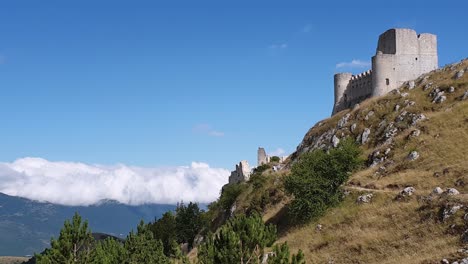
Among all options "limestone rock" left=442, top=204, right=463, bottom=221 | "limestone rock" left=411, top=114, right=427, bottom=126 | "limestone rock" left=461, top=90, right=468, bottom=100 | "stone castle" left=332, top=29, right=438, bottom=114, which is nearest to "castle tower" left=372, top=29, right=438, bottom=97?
"stone castle" left=332, top=29, right=438, bottom=114

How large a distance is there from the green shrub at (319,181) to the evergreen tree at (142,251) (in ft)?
56.4

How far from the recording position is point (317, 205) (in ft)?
182

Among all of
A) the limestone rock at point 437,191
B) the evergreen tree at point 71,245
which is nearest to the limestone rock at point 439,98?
the limestone rock at point 437,191

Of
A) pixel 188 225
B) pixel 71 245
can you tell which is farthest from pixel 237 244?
pixel 188 225

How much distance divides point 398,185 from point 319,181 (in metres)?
8.38

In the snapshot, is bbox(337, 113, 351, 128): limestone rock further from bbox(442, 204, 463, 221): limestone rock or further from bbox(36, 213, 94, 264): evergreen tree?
bbox(36, 213, 94, 264): evergreen tree

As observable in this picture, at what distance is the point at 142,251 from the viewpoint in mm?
45531

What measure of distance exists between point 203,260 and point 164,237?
6430 cm

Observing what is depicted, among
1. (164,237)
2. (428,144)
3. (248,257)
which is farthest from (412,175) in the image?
(164,237)

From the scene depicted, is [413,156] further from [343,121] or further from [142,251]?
[142,251]

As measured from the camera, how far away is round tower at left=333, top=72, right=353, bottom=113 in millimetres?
96250

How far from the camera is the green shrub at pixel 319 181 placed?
55781 millimetres

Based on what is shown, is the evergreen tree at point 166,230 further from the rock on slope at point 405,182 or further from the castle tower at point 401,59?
the castle tower at point 401,59

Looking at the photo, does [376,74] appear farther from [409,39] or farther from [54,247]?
[54,247]
